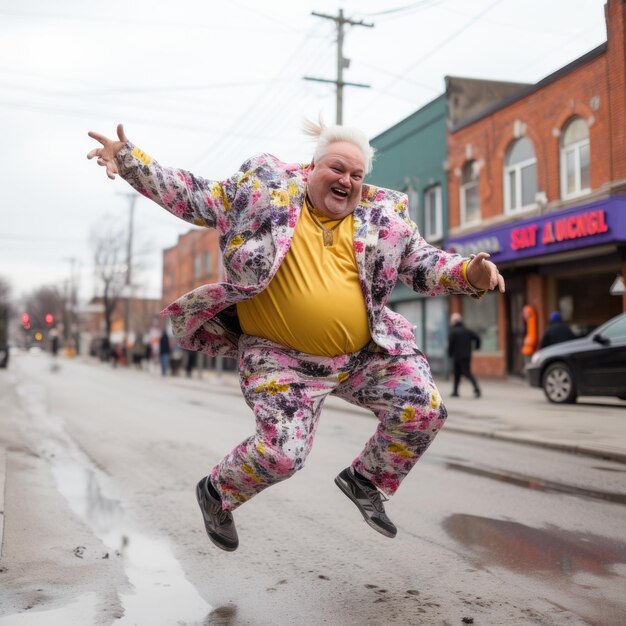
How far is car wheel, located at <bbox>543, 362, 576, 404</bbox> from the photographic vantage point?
539 inches

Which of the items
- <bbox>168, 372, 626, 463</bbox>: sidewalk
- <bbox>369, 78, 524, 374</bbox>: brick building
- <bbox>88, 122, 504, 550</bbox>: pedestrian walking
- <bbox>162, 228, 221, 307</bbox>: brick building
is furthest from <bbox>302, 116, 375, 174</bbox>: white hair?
<bbox>162, 228, 221, 307</bbox>: brick building

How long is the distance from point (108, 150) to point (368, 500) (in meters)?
1.89

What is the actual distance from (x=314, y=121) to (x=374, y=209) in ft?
1.68

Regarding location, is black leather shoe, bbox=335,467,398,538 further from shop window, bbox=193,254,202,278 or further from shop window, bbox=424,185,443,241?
shop window, bbox=193,254,202,278

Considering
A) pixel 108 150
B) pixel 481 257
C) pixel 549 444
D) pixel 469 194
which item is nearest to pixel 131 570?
pixel 108 150

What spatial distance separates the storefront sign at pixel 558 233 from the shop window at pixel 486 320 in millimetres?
1735

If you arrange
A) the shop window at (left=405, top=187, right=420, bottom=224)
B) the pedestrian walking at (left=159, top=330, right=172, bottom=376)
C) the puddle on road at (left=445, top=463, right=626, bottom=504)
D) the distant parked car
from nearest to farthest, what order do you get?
the puddle on road at (left=445, top=463, right=626, bottom=504) → the distant parked car → the shop window at (left=405, top=187, right=420, bottom=224) → the pedestrian walking at (left=159, top=330, right=172, bottom=376)

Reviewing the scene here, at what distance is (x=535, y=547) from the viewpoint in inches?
175

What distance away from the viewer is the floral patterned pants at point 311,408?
10.8 ft

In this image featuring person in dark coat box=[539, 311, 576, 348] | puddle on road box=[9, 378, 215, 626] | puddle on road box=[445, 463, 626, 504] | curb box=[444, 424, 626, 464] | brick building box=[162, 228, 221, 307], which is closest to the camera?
puddle on road box=[9, 378, 215, 626]

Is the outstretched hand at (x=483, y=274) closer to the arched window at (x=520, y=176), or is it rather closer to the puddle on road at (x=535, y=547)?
the puddle on road at (x=535, y=547)

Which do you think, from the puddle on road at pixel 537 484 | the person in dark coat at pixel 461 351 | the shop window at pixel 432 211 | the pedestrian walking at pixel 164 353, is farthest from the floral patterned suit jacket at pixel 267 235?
the pedestrian walking at pixel 164 353

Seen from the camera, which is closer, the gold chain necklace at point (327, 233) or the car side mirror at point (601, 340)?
the gold chain necklace at point (327, 233)

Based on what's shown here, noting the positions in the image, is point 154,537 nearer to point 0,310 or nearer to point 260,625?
point 260,625
